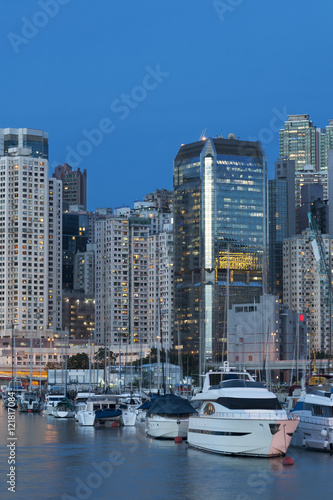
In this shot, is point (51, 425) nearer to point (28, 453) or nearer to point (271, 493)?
point (28, 453)

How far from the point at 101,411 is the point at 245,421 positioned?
3813 centimetres

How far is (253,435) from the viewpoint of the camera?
2398 inches

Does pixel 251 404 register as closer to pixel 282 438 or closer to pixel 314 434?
pixel 282 438

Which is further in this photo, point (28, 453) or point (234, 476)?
point (28, 453)

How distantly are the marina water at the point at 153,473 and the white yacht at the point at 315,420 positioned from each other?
1.24m

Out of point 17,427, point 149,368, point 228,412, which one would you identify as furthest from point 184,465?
point 149,368

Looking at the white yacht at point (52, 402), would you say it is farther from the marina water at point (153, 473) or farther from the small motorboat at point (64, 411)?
the marina water at point (153, 473)

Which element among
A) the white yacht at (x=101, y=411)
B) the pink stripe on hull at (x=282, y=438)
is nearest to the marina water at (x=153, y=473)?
the pink stripe on hull at (x=282, y=438)

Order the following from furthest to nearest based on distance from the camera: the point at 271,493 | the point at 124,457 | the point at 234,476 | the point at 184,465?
the point at 124,457 → the point at 184,465 → the point at 234,476 → the point at 271,493

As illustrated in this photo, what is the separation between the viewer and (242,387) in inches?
2484

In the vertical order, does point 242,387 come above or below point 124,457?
above

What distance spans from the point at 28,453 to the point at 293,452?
739 inches

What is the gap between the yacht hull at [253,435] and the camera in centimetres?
6028

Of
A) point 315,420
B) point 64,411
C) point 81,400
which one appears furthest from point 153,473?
point 81,400
